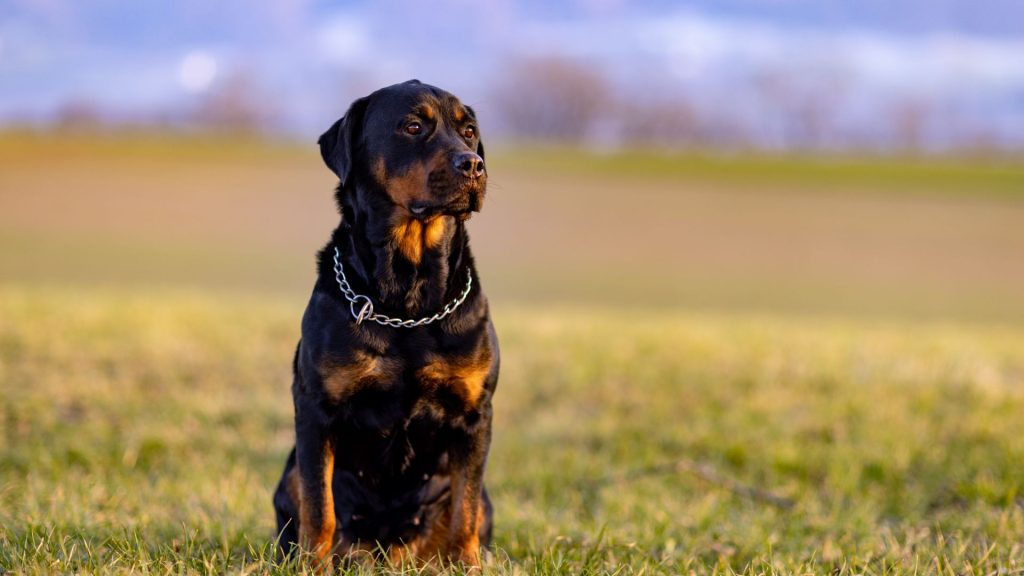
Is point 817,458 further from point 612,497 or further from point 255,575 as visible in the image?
point 255,575

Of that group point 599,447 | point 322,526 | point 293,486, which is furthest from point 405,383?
point 599,447

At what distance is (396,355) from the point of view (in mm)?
3455

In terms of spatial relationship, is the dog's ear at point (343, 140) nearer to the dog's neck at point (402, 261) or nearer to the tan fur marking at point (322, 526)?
the dog's neck at point (402, 261)

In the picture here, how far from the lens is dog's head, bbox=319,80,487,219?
11.4 ft

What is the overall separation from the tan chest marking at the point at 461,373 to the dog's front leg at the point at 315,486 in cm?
39

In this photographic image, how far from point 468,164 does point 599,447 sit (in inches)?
148

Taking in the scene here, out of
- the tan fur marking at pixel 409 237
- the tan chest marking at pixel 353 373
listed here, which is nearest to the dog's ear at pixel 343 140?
the tan fur marking at pixel 409 237

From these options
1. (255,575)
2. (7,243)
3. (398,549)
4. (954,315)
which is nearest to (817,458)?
(398,549)

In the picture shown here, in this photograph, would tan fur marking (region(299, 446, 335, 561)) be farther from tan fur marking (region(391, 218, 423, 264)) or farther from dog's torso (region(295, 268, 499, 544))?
tan fur marking (region(391, 218, 423, 264))

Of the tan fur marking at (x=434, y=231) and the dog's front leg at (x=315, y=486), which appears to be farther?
the tan fur marking at (x=434, y=231)

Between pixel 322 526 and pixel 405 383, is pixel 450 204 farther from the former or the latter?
pixel 322 526

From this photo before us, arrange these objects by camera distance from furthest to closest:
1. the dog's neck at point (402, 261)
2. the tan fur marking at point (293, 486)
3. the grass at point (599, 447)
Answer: the grass at point (599, 447) < the tan fur marking at point (293, 486) < the dog's neck at point (402, 261)

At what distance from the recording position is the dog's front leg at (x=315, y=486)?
343 cm

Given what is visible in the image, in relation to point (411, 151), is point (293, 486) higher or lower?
lower
